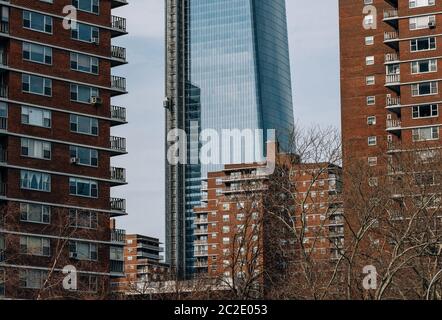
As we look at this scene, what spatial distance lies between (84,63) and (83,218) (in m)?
15.1

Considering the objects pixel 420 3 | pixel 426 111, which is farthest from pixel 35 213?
pixel 420 3

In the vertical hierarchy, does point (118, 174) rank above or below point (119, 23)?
below

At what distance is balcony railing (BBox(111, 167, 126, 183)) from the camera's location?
340 ft

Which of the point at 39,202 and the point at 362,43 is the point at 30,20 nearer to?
the point at 39,202

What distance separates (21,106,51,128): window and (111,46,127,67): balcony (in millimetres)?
9909

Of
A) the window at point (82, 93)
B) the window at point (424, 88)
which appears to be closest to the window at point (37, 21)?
the window at point (82, 93)

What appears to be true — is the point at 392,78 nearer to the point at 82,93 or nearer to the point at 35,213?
the point at 82,93

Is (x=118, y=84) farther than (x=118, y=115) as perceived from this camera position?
Yes

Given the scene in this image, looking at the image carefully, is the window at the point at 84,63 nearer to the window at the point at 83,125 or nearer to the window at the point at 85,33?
the window at the point at 85,33

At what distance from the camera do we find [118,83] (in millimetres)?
105812

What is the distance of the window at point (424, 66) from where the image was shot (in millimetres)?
120125

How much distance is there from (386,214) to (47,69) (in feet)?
127
